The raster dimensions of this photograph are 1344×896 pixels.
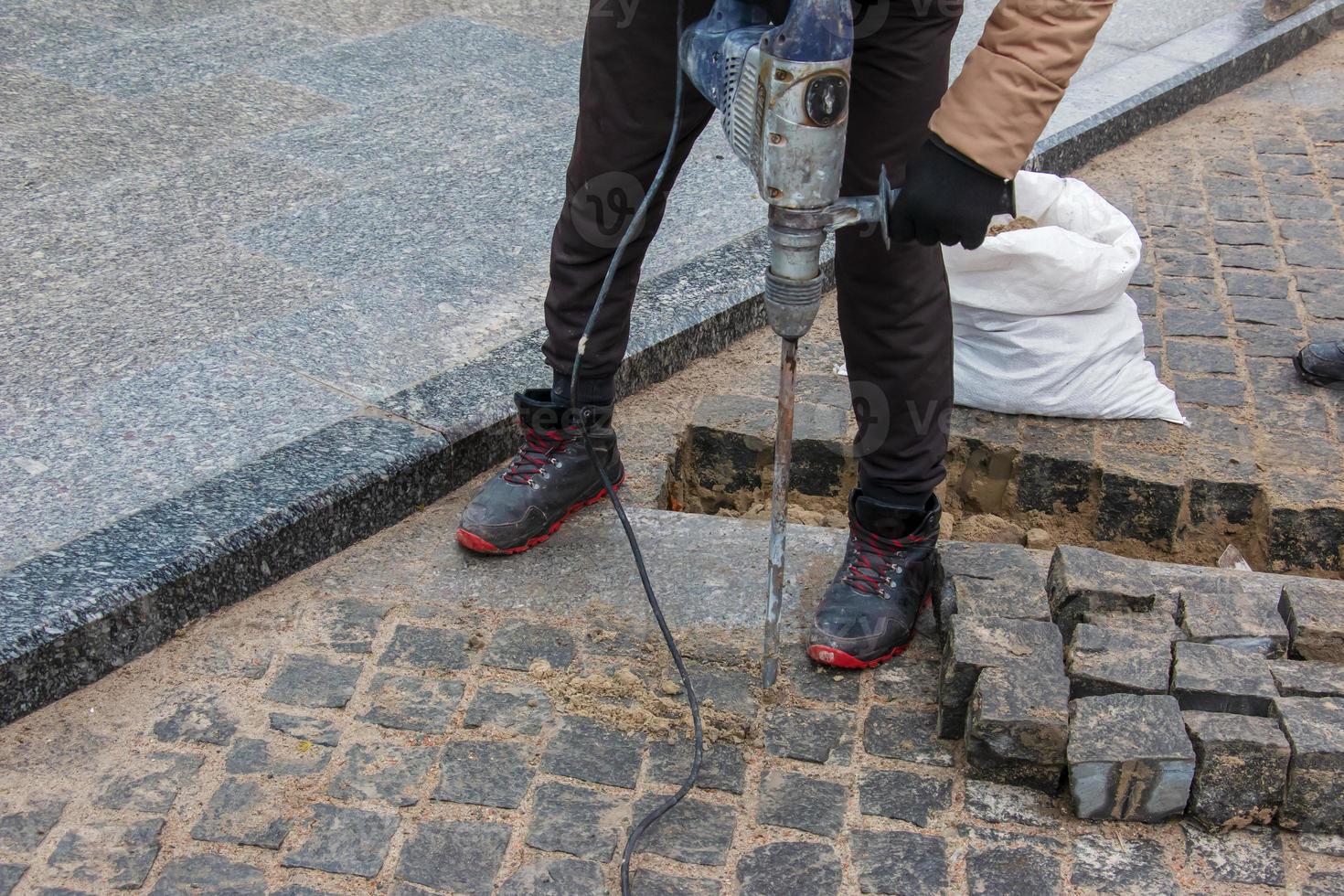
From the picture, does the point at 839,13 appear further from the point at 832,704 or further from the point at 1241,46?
the point at 1241,46

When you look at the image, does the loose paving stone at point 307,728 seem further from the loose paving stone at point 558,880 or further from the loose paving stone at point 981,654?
the loose paving stone at point 981,654

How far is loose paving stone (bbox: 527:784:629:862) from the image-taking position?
2238mm

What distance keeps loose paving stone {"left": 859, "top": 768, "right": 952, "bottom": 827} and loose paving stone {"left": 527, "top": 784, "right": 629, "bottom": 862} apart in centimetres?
44

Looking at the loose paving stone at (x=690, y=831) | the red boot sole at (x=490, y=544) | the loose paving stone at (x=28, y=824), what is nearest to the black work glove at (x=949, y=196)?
the loose paving stone at (x=690, y=831)

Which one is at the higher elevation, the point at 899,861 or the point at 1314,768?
the point at 1314,768

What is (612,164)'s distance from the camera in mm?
2715

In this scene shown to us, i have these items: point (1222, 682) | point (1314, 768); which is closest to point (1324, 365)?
point (1222, 682)

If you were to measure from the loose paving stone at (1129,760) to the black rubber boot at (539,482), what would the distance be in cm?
121

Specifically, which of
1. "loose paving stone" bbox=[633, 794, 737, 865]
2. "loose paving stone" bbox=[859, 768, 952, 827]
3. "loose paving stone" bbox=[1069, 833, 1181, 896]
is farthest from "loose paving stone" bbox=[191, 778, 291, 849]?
"loose paving stone" bbox=[1069, 833, 1181, 896]

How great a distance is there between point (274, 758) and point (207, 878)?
0.92ft

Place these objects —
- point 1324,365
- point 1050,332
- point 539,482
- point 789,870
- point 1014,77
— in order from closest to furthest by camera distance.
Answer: point 1014,77
point 789,870
point 539,482
point 1050,332
point 1324,365

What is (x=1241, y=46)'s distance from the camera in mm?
6172

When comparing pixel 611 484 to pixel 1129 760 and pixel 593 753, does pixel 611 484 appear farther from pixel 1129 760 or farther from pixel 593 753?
pixel 1129 760

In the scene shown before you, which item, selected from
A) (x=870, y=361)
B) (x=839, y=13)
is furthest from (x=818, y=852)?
(x=839, y=13)
